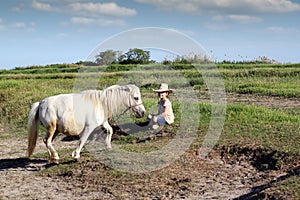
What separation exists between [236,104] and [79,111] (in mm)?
5483

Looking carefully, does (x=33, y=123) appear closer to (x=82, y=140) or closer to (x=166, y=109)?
(x=82, y=140)

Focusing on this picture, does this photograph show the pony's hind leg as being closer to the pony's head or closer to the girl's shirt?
the pony's head

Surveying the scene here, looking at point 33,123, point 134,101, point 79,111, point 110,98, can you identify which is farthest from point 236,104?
point 33,123

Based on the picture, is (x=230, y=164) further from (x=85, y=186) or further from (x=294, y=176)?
(x=85, y=186)

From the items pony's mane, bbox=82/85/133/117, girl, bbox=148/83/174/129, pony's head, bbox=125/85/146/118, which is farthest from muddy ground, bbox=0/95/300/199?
girl, bbox=148/83/174/129

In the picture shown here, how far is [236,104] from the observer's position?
39.1 feet

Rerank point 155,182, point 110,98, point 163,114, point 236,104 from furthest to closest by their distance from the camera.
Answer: point 236,104
point 163,114
point 110,98
point 155,182

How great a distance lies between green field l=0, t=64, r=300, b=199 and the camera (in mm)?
7629

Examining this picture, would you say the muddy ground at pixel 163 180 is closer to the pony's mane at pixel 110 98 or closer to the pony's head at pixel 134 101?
the pony's mane at pixel 110 98

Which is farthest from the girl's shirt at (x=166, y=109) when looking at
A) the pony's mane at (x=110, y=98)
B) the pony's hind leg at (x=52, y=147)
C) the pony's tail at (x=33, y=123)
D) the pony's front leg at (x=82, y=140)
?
the pony's tail at (x=33, y=123)

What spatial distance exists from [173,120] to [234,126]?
1.32 meters

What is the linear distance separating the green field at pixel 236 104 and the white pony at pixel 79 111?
2.46 feet

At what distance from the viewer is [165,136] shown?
8977 millimetres

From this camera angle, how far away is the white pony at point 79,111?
7746 millimetres
